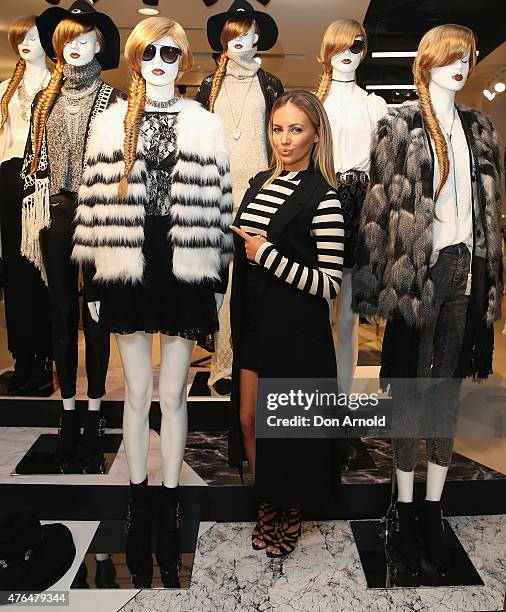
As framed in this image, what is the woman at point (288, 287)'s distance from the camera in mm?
2111

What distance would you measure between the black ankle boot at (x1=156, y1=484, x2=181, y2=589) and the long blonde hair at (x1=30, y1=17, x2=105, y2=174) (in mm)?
1521

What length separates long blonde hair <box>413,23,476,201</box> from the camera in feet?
7.05

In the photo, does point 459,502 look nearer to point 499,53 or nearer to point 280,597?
point 280,597

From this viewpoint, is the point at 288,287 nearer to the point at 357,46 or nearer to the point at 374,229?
the point at 374,229

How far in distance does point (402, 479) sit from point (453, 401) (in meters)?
0.37

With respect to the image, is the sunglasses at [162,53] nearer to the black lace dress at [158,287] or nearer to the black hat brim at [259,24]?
the black lace dress at [158,287]

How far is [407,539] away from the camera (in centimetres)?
242

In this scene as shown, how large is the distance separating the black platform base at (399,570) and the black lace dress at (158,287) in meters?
1.13

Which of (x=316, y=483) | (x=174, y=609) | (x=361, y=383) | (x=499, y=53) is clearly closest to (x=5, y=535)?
(x=174, y=609)

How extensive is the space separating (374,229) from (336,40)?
1.03 metres

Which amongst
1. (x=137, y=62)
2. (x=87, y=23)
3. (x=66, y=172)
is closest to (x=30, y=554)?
(x=66, y=172)

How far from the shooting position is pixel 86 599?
2.21m

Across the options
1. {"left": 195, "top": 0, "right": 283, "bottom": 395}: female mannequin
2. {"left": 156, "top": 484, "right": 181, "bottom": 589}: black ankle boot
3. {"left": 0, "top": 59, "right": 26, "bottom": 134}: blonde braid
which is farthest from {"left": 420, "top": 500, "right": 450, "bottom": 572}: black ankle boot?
{"left": 0, "top": 59, "right": 26, "bottom": 134}: blonde braid

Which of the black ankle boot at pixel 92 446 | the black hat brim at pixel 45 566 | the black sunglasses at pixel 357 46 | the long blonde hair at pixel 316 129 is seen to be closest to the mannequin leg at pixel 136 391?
the black hat brim at pixel 45 566
